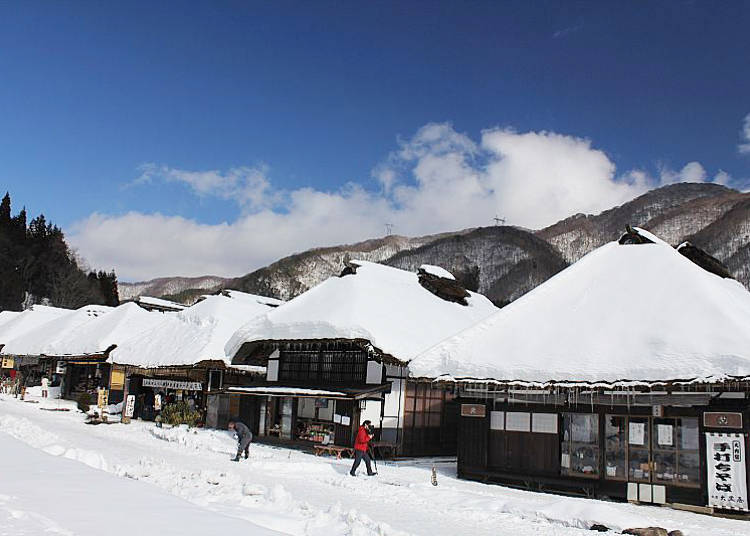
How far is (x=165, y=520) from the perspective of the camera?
7930 millimetres

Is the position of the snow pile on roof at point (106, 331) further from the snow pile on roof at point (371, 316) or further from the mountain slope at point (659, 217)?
the mountain slope at point (659, 217)

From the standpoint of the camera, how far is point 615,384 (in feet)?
46.6

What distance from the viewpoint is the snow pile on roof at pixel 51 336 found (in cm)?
4147

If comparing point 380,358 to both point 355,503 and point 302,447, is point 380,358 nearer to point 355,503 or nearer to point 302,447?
point 302,447

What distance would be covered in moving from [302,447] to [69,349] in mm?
22094

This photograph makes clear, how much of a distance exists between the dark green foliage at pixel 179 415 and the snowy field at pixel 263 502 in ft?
21.5

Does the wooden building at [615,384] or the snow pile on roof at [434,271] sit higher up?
the snow pile on roof at [434,271]

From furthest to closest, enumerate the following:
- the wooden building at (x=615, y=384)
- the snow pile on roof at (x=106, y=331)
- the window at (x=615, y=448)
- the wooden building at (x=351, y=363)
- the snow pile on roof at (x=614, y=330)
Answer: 1. the snow pile on roof at (x=106, y=331)
2. the wooden building at (x=351, y=363)
3. the window at (x=615, y=448)
4. the snow pile on roof at (x=614, y=330)
5. the wooden building at (x=615, y=384)

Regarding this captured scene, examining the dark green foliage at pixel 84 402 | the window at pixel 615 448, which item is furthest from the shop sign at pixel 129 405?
the window at pixel 615 448

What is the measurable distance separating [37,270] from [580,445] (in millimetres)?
76558

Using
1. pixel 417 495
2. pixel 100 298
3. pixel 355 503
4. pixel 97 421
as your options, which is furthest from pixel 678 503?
pixel 100 298

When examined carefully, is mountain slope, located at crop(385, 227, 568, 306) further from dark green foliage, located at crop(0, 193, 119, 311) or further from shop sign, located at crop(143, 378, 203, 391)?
shop sign, located at crop(143, 378, 203, 391)

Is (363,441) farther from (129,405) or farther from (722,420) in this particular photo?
(129,405)

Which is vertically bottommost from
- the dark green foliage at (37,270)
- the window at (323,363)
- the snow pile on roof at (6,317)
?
the window at (323,363)
